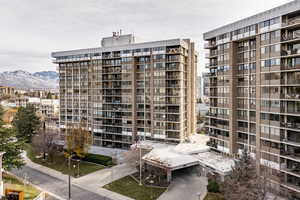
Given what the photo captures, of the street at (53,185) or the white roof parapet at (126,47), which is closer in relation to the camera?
the street at (53,185)

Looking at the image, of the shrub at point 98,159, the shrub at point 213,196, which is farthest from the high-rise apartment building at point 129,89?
the shrub at point 213,196

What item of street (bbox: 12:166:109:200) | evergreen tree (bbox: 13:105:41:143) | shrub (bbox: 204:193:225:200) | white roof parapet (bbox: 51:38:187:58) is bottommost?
street (bbox: 12:166:109:200)

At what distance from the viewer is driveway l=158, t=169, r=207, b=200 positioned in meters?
35.8

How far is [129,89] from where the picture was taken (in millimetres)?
59625

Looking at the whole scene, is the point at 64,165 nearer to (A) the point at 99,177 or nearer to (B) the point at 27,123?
(A) the point at 99,177

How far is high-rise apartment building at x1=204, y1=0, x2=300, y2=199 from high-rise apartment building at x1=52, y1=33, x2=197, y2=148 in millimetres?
Result: 11767

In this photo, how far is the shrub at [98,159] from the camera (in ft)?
166

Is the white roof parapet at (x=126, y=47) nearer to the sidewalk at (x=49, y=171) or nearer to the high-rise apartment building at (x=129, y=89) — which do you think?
the high-rise apartment building at (x=129, y=89)

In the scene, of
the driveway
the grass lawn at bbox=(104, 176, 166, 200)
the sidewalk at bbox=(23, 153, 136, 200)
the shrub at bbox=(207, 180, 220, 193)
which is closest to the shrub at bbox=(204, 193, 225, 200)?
the shrub at bbox=(207, 180, 220, 193)

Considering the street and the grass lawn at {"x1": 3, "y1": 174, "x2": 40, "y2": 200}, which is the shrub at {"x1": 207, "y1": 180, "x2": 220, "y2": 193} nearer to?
the street

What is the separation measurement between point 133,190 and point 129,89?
28.2 meters

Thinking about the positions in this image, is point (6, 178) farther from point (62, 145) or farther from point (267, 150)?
point (267, 150)

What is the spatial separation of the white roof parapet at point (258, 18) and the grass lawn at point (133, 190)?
30880mm

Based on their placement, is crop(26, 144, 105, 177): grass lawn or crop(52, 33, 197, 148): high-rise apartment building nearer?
crop(26, 144, 105, 177): grass lawn
